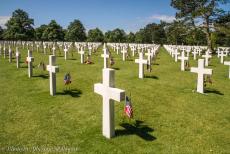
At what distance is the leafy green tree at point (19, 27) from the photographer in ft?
255

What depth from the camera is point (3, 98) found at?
1105 cm

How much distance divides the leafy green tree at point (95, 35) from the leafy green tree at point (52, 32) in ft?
43.2

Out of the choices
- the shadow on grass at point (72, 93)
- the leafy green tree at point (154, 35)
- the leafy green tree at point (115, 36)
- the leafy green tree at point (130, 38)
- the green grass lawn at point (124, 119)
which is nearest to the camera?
the green grass lawn at point (124, 119)

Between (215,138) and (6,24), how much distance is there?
8357 cm

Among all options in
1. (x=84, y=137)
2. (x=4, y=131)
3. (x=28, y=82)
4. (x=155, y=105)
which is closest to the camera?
(x=84, y=137)

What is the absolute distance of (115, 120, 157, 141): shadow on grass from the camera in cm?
718

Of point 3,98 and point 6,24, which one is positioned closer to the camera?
point 3,98

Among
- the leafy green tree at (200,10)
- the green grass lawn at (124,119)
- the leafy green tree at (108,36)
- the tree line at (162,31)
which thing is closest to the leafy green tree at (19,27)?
the tree line at (162,31)

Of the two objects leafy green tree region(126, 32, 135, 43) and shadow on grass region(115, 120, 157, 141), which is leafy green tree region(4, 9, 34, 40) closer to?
leafy green tree region(126, 32, 135, 43)

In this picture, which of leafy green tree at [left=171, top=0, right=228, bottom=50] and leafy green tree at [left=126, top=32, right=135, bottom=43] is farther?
leafy green tree at [left=126, top=32, right=135, bottom=43]

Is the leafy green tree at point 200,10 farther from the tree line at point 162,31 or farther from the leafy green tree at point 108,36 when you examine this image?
the leafy green tree at point 108,36

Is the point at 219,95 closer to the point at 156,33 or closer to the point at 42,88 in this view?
the point at 42,88

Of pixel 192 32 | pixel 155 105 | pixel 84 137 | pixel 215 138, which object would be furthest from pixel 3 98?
pixel 192 32

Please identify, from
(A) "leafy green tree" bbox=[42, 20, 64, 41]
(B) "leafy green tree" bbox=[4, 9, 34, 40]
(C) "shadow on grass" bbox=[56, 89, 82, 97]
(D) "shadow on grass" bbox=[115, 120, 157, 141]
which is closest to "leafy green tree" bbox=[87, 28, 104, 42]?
(A) "leafy green tree" bbox=[42, 20, 64, 41]
